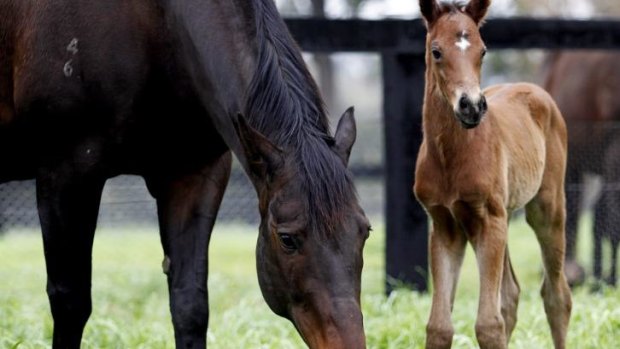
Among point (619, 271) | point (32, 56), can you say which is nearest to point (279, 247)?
point (32, 56)

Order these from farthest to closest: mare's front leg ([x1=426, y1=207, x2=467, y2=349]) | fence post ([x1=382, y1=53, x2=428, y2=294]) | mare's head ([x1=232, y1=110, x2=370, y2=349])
→ fence post ([x1=382, y1=53, x2=428, y2=294]) → mare's front leg ([x1=426, y1=207, x2=467, y2=349]) → mare's head ([x1=232, y1=110, x2=370, y2=349])

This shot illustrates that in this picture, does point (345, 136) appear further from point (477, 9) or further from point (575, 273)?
point (575, 273)

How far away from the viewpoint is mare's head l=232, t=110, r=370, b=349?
303 cm

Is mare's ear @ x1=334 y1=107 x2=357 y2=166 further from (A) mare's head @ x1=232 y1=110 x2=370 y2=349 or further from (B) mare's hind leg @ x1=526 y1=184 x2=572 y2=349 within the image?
(B) mare's hind leg @ x1=526 y1=184 x2=572 y2=349

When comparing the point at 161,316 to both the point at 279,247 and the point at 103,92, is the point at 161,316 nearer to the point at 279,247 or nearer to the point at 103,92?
the point at 103,92

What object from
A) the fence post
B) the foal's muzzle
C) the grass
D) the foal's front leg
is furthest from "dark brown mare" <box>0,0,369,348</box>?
the fence post

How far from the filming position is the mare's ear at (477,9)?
4395 mm

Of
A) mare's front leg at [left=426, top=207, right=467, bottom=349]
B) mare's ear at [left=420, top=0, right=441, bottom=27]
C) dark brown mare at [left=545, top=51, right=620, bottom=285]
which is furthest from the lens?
dark brown mare at [left=545, top=51, right=620, bottom=285]

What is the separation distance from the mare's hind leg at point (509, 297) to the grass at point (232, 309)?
0.11m

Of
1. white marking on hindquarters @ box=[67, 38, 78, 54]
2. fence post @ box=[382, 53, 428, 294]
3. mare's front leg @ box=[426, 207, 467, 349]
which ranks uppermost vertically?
white marking on hindquarters @ box=[67, 38, 78, 54]

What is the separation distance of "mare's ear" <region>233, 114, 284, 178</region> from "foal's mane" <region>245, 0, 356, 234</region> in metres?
0.05

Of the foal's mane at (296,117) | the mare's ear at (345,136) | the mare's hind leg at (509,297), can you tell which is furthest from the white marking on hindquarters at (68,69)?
the mare's hind leg at (509,297)

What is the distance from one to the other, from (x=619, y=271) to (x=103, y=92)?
6.15m

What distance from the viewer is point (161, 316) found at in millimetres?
6379
